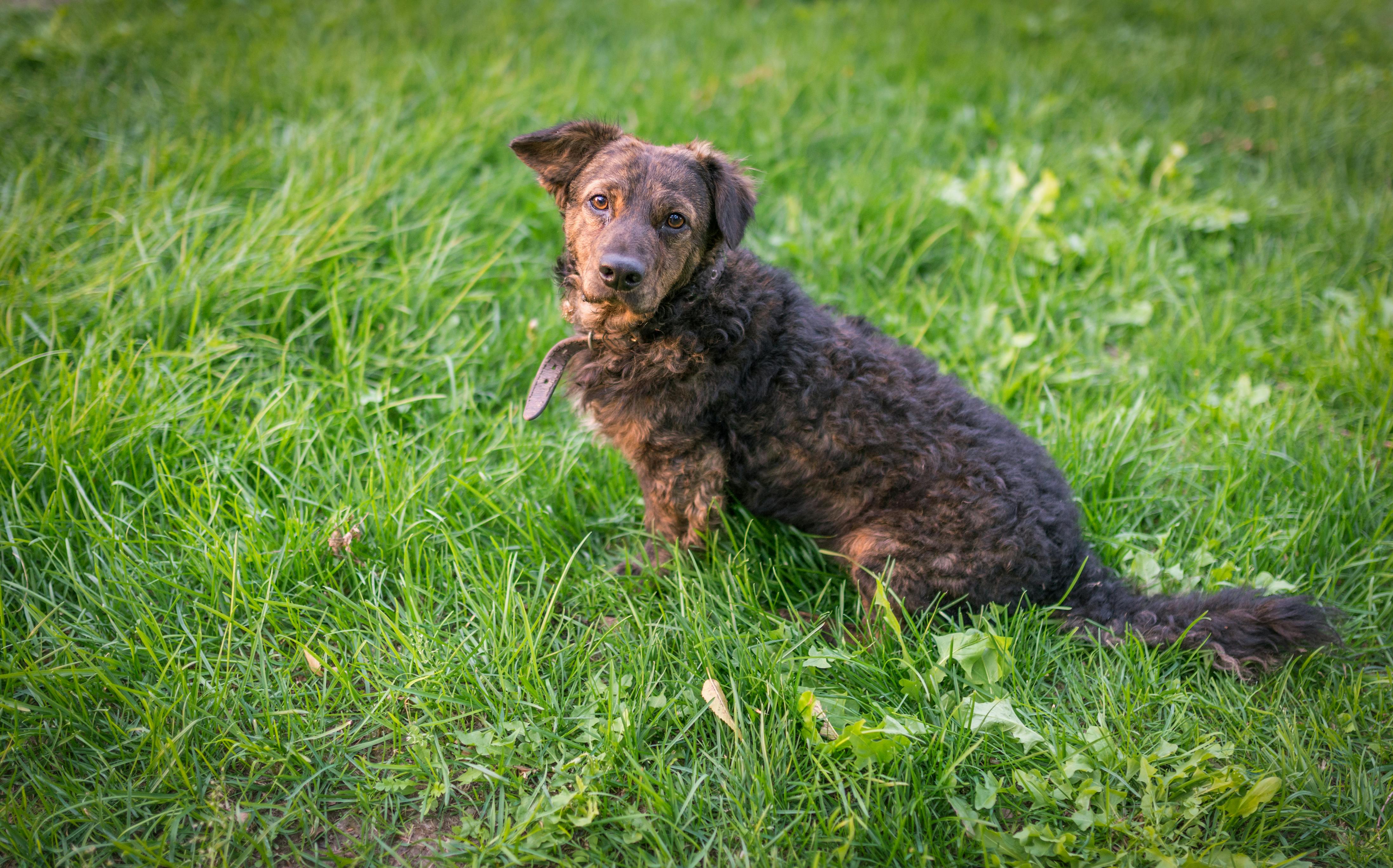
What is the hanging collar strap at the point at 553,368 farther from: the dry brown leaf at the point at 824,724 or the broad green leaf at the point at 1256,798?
the broad green leaf at the point at 1256,798

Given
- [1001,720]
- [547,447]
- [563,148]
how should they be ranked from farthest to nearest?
[547,447], [563,148], [1001,720]

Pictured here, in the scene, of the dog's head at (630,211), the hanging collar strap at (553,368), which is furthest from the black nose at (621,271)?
the hanging collar strap at (553,368)

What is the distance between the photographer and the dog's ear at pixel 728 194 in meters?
2.94

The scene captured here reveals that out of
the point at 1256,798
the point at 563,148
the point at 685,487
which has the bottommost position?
the point at 1256,798

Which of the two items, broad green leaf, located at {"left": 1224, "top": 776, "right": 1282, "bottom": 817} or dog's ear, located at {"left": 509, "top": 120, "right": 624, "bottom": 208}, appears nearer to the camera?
broad green leaf, located at {"left": 1224, "top": 776, "right": 1282, "bottom": 817}

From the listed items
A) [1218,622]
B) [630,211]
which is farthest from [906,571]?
[630,211]

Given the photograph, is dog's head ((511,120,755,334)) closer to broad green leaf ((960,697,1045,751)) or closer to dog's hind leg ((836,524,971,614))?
dog's hind leg ((836,524,971,614))

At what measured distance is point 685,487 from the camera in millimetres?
3020

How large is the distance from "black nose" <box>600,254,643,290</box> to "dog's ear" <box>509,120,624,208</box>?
661 mm

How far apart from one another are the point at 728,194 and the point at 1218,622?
244 cm

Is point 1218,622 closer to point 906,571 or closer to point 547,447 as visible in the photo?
point 906,571

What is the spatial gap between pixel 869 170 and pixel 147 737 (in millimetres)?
5102

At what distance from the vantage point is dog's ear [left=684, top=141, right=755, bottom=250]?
9.63 ft

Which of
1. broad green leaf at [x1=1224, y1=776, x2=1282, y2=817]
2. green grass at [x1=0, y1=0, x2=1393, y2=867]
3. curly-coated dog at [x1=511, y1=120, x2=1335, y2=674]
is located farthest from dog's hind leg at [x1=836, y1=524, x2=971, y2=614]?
broad green leaf at [x1=1224, y1=776, x2=1282, y2=817]
